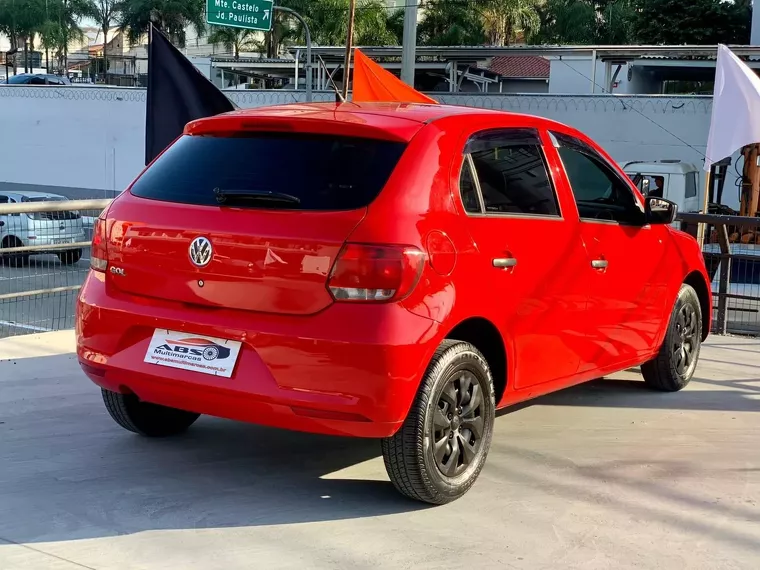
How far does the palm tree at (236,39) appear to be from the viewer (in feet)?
163

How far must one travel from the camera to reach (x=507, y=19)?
48.2 m

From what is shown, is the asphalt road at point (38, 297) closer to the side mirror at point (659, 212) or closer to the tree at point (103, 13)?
the side mirror at point (659, 212)

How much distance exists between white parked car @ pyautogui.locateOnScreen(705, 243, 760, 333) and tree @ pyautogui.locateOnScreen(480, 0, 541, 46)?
132 ft

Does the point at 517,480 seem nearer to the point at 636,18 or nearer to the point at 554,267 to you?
the point at 554,267

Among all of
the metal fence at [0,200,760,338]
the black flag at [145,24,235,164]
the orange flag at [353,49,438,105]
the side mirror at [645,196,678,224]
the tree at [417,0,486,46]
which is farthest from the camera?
the tree at [417,0,486,46]

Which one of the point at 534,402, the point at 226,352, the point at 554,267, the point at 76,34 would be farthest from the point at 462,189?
the point at 76,34

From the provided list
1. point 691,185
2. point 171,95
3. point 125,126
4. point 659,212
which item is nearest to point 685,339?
point 659,212

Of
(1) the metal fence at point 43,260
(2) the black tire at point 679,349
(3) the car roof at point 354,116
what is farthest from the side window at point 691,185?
(3) the car roof at point 354,116

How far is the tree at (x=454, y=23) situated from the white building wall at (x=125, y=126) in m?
19.2

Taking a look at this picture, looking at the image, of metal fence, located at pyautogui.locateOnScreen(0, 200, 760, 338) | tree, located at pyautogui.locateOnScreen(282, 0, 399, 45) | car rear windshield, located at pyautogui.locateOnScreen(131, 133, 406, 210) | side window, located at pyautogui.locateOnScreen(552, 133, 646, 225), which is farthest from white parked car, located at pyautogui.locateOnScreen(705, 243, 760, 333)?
tree, located at pyautogui.locateOnScreen(282, 0, 399, 45)

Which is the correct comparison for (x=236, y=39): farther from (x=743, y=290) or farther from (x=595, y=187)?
(x=595, y=187)

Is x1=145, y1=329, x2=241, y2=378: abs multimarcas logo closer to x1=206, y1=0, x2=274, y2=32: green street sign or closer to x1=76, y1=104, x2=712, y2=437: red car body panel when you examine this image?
x1=76, y1=104, x2=712, y2=437: red car body panel

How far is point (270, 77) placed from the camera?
3788 cm

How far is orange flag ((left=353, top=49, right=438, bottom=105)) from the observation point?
9.60 meters
